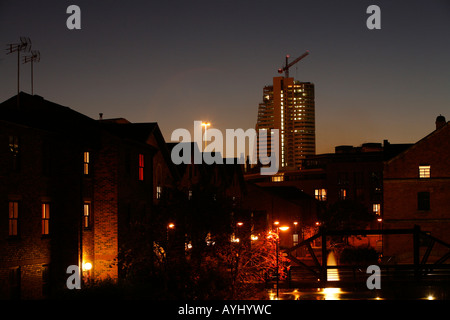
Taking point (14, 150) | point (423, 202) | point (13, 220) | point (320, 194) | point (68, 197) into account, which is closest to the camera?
point (14, 150)

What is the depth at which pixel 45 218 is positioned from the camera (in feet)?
92.9

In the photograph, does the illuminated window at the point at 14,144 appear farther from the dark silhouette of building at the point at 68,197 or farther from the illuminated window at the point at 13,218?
the illuminated window at the point at 13,218

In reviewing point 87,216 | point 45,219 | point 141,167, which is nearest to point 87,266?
point 87,216

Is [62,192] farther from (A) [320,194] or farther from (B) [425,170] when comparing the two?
(A) [320,194]

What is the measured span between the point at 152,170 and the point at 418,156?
3081 cm

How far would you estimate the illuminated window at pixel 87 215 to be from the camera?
3183cm

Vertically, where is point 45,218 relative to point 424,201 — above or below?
above

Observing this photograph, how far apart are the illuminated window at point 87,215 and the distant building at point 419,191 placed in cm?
3420

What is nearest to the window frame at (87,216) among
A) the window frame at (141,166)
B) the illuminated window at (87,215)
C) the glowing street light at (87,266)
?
the illuminated window at (87,215)

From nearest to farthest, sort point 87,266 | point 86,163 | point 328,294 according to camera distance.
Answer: point 87,266 < point 86,163 < point 328,294

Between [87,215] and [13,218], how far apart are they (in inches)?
264

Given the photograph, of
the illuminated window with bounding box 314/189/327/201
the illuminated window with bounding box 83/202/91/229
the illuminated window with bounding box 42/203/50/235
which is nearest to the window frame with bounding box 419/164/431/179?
the illuminated window with bounding box 83/202/91/229

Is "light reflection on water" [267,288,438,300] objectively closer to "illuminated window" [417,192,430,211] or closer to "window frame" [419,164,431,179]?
"illuminated window" [417,192,430,211]
